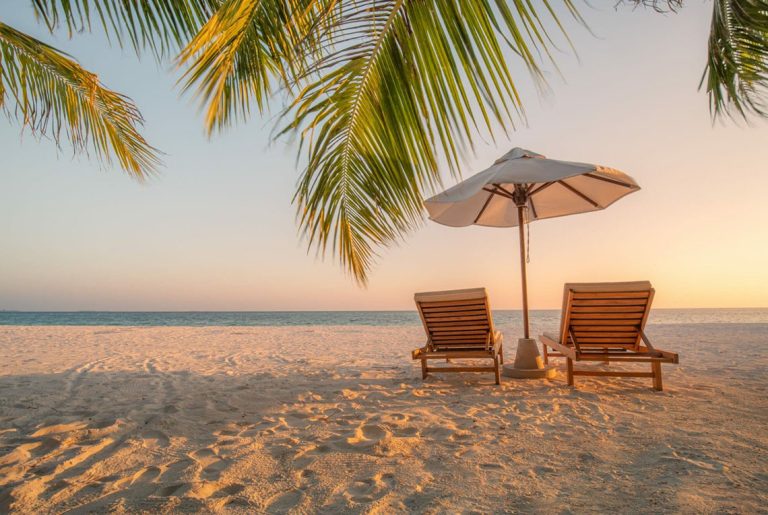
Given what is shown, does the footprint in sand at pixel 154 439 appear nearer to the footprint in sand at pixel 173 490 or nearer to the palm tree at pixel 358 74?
the footprint in sand at pixel 173 490

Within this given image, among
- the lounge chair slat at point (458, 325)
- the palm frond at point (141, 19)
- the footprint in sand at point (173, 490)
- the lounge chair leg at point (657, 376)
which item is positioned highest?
the palm frond at point (141, 19)

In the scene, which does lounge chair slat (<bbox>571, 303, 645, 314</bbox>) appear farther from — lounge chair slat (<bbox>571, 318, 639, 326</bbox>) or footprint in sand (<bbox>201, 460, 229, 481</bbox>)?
footprint in sand (<bbox>201, 460, 229, 481</bbox>)

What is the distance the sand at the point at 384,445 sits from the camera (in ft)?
5.41

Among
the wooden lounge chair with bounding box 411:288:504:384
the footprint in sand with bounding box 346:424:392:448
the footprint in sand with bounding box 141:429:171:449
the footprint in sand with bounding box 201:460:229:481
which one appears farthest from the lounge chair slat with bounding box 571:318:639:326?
the footprint in sand with bounding box 141:429:171:449

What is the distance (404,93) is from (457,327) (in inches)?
118

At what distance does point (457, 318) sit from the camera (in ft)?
13.2

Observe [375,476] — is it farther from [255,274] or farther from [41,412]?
[255,274]

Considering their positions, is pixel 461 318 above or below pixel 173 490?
above

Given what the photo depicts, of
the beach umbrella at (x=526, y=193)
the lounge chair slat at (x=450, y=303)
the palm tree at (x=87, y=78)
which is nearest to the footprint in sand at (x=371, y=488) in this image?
the beach umbrella at (x=526, y=193)

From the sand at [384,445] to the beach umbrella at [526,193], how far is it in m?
1.50

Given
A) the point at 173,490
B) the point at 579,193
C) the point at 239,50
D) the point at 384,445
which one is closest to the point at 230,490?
the point at 173,490

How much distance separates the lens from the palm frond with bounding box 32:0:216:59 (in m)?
1.71

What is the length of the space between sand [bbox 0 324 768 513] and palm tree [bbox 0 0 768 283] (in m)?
1.15

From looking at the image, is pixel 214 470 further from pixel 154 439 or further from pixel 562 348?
pixel 562 348
